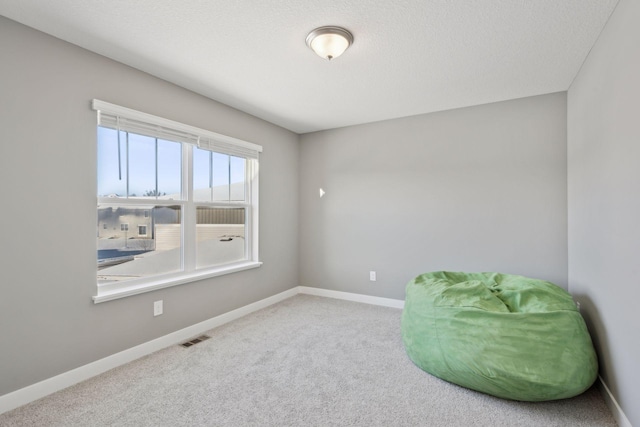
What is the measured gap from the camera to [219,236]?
3533 millimetres

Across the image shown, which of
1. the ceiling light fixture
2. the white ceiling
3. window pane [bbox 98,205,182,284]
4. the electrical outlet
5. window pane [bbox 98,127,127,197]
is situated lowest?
the electrical outlet

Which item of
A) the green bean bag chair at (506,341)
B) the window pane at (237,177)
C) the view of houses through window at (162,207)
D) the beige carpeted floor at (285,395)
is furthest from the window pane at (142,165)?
the green bean bag chair at (506,341)

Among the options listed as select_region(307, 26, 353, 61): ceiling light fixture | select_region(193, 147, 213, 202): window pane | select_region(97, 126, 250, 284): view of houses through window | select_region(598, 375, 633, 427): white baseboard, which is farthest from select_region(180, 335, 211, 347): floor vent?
select_region(598, 375, 633, 427): white baseboard

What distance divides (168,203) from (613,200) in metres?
3.39

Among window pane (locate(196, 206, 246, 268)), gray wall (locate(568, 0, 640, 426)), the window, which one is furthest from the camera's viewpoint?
window pane (locate(196, 206, 246, 268))

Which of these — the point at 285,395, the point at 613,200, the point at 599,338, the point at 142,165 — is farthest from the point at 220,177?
the point at 599,338

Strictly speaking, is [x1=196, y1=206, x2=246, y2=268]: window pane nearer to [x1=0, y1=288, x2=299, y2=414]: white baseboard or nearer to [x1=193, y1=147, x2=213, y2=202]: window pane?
[x1=193, y1=147, x2=213, y2=202]: window pane

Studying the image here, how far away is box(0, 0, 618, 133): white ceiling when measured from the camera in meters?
1.83

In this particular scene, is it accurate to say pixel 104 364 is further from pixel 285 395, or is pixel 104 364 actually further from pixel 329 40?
pixel 329 40

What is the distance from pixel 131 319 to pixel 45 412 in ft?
2.50

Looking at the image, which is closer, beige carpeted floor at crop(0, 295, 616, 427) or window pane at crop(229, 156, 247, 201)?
beige carpeted floor at crop(0, 295, 616, 427)

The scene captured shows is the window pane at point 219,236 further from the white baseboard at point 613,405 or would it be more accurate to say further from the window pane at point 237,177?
the white baseboard at point 613,405

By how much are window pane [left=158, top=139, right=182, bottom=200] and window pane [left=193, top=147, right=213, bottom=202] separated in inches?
6.5

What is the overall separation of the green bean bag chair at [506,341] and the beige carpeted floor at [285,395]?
5.7 inches
